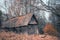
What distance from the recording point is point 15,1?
33344mm

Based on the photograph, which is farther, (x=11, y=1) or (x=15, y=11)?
(x=11, y=1)

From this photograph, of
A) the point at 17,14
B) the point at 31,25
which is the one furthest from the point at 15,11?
the point at 31,25

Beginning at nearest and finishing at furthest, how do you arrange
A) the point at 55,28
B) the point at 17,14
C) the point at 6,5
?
1. the point at 55,28
2. the point at 17,14
3. the point at 6,5

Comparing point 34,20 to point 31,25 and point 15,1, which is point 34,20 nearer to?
point 31,25

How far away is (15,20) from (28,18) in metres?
2.28

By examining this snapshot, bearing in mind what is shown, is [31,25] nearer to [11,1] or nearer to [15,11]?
[15,11]

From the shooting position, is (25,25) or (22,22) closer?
(25,25)

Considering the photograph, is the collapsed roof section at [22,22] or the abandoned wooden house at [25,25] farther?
the collapsed roof section at [22,22]

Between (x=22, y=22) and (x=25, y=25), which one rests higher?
(x=22, y=22)

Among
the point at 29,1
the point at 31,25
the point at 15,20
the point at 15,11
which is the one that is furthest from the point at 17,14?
the point at 31,25

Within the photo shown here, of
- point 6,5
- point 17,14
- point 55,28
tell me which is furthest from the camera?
point 6,5

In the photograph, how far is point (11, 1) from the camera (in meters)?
34.4

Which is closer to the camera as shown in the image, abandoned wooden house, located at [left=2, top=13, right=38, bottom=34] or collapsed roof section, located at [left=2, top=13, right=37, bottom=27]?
abandoned wooden house, located at [left=2, top=13, right=38, bottom=34]

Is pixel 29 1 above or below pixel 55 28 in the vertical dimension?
above
